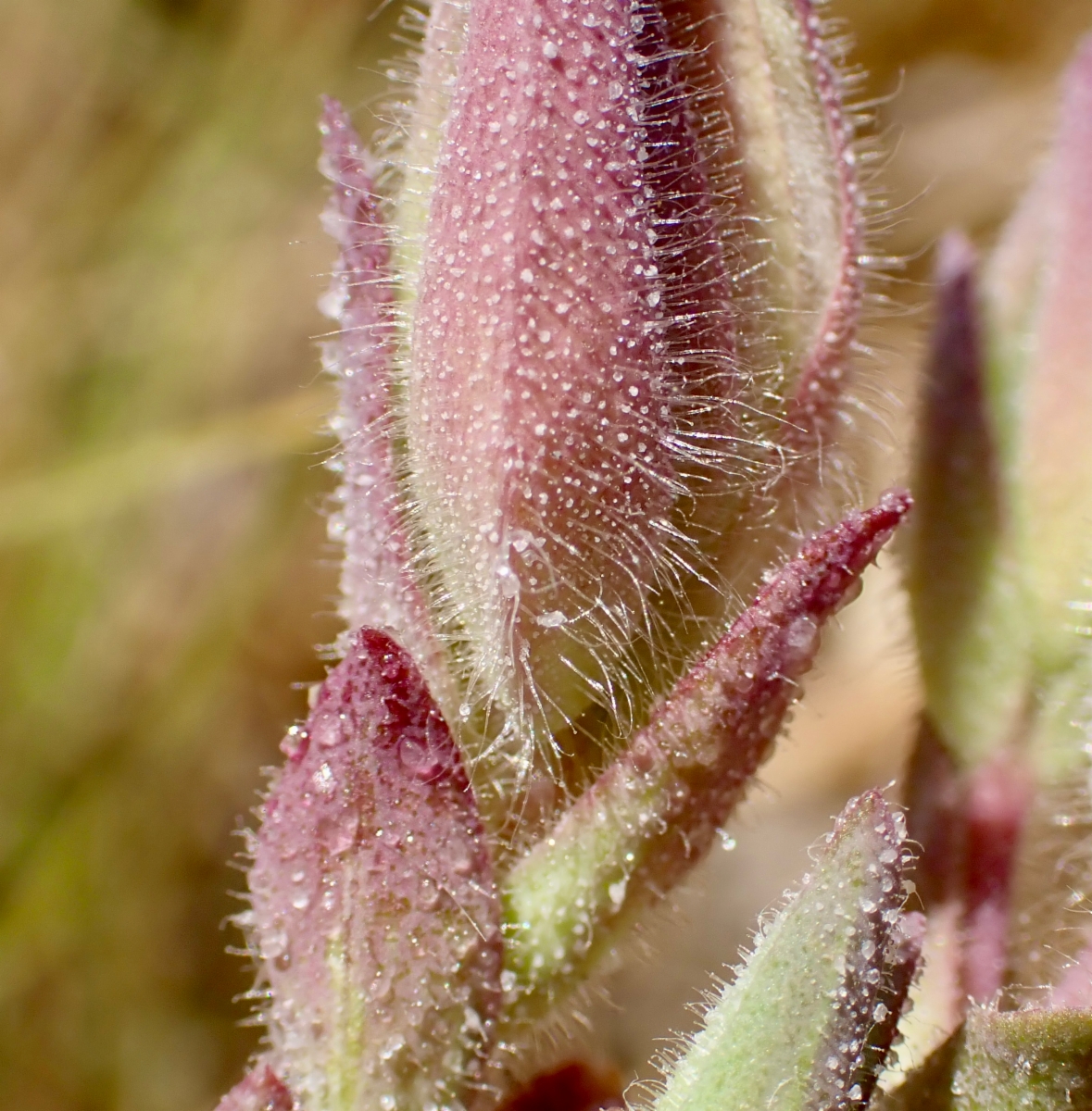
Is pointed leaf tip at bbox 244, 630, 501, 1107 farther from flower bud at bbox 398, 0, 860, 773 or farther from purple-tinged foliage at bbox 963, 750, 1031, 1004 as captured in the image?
purple-tinged foliage at bbox 963, 750, 1031, 1004

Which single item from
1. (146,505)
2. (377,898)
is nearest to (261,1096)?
(377,898)

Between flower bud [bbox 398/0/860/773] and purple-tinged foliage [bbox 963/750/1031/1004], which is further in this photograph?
purple-tinged foliage [bbox 963/750/1031/1004]

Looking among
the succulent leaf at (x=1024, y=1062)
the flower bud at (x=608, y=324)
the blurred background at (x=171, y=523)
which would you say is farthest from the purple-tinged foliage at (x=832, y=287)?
the blurred background at (x=171, y=523)

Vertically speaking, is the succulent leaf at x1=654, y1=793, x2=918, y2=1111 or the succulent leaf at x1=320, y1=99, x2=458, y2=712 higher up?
the succulent leaf at x1=320, y1=99, x2=458, y2=712

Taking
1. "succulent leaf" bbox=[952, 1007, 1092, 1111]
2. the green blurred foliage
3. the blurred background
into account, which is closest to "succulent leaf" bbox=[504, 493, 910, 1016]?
"succulent leaf" bbox=[952, 1007, 1092, 1111]

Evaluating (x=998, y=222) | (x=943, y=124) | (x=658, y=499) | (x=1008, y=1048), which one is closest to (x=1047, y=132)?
(x=658, y=499)

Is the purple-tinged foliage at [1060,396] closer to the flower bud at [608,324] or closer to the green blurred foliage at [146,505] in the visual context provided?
the flower bud at [608,324]

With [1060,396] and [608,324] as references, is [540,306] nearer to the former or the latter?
[608,324]
